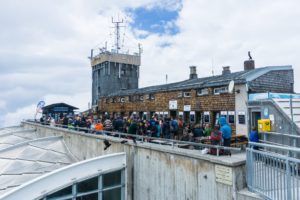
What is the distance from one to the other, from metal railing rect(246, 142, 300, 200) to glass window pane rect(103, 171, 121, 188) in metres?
6.56

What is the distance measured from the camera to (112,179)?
1209 cm

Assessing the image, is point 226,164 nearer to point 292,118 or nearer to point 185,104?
point 292,118

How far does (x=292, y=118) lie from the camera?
38.4 ft

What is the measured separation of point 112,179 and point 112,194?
26.3 inches

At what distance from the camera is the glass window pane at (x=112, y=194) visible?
11762 millimetres

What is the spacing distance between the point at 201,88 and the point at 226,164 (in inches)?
506

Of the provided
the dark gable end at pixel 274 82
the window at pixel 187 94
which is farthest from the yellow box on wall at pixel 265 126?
the window at pixel 187 94

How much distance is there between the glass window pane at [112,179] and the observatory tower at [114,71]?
30.9 metres

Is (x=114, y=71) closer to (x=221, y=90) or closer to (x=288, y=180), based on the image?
(x=221, y=90)

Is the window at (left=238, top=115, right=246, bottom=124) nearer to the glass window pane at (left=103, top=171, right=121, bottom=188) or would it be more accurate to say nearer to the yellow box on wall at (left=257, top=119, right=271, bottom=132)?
the yellow box on wall at (left=257, top=119, right=271, bottom=132)

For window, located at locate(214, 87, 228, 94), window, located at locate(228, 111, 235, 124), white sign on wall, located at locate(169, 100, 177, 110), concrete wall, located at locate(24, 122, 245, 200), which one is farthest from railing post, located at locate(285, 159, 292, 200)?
white sign on wall, located at locate(169, 100, 177, 110)

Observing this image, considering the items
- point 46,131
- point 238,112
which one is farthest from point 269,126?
point 46,131

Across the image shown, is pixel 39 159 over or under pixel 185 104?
Answer: under

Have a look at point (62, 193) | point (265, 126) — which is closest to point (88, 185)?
point (62, 193)
